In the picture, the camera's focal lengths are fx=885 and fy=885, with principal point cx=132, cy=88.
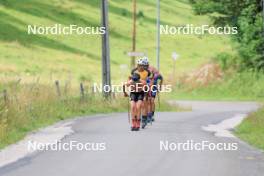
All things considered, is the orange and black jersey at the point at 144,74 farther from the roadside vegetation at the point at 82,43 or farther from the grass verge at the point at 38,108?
the roadside vegetation at the point at 82,43

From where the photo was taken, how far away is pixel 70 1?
113312mm

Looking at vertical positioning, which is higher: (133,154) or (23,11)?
(23,11)

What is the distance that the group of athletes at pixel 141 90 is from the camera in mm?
22041

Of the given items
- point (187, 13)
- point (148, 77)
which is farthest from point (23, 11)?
point (148, 77)

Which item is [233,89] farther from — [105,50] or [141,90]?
[141,90]

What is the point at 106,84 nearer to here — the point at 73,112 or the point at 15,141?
the point at 73,112

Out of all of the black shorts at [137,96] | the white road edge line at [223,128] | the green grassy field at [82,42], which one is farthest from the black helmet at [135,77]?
the green grassy field at [82,42]

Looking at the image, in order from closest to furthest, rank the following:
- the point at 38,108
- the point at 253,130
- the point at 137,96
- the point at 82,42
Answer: the point at 137,96 < the point at 253,130 < the point at 38,108 < the point at 82,42

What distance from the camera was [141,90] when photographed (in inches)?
877

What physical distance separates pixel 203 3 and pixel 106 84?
2049 centimetres

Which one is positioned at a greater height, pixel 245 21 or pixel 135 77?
pixel 245 21

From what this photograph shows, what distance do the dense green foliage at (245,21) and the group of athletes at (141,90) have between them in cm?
3019

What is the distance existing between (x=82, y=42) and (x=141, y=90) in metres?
80.0

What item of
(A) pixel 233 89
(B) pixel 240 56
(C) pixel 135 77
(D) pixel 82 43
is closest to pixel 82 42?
(D) pixel 82 43
